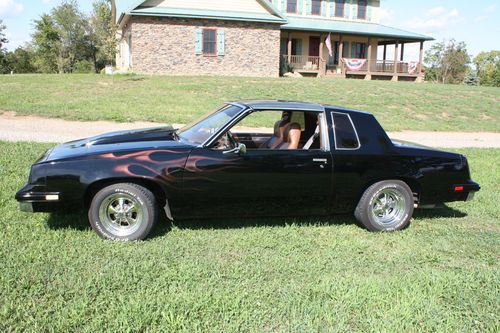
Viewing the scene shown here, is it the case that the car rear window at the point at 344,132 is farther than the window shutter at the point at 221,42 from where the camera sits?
No

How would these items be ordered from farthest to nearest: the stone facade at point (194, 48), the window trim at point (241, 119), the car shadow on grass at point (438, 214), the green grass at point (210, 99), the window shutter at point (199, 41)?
1. the window shutter at point (199, 41)
2. the stone facade at point (194, 48)
3. the green grass at point (210, 99)
4. the car shadow on grass at point (438, 214)
5. the window trim at point (241, 119)

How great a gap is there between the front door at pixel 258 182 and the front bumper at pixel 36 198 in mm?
1267

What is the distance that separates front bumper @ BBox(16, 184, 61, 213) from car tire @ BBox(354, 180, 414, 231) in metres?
3.28

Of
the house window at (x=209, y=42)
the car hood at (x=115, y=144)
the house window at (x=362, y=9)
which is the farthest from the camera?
the house window at (x=362, y=9)

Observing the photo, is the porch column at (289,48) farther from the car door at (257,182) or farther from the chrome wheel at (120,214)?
the chrome wheel at (120,214)

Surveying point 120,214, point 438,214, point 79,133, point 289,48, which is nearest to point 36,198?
point 120,214

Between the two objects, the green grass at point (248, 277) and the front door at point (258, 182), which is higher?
the front door at point (258, 182)

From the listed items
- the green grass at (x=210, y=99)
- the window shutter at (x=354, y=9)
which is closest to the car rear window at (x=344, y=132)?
the green grass at (x=210, y=99)

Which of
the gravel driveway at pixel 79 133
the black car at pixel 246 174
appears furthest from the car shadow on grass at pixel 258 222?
the gravel driveway at pixel 79 133

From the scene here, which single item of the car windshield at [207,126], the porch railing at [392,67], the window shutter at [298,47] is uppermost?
the window shutter at [298,47]

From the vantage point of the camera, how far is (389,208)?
5.55 meters

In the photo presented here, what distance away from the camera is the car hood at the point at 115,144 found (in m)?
4.71

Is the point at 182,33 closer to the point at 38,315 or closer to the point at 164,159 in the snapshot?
the point at 164,159

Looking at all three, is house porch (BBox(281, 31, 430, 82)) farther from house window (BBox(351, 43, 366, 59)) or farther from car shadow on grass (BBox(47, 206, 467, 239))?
car shadow on grass (BBox(47, 206, 467, 239))
